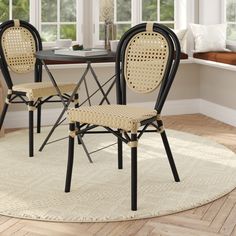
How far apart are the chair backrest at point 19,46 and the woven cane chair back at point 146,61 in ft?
5.10

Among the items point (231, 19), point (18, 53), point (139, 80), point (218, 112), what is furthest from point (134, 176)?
point (231, 19)

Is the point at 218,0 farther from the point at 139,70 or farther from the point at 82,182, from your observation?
the point at 82,182

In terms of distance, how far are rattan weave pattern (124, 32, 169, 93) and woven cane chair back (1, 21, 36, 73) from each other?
64.6 inches

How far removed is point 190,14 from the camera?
21.4 feet

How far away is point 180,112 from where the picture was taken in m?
6.52

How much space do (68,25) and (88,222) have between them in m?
3.62

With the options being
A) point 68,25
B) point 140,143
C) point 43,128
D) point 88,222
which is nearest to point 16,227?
point 88,222

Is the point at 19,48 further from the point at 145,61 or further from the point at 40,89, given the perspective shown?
the point at 145,61

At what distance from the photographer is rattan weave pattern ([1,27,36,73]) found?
5.04 meters

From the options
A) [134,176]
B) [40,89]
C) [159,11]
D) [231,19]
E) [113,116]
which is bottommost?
[134,176]

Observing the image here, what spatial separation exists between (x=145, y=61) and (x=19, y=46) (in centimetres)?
180

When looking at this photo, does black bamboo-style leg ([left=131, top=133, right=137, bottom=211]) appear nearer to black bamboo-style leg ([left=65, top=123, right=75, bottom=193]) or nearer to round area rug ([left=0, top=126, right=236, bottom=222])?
round area rug ([left=0, top=126, right=236, bottom=222])

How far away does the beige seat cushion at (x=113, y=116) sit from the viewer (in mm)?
3264

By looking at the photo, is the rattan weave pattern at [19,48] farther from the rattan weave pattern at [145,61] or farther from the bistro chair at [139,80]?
the rattan weave pattern at [145,61]
